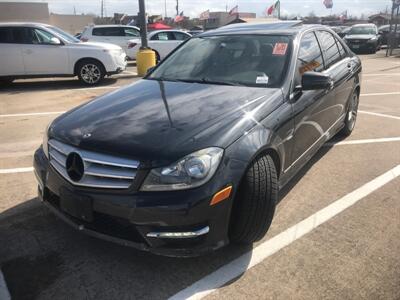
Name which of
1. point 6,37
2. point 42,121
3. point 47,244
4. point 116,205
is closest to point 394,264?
point 116,205

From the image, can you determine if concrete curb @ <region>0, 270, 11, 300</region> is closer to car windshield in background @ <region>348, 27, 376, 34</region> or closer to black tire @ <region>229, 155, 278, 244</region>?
black tire @ <region>229, 155, 278, 244</region>

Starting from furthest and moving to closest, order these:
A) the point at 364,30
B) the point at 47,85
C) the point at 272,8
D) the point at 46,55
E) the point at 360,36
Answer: the point at 272,8
the point at 364,30
the point at 360,36
the point at 47,85
the point at 46,55

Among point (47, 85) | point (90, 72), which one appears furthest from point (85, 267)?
point (47, 85)

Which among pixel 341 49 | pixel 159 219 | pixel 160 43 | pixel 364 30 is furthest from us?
pixel 364 30

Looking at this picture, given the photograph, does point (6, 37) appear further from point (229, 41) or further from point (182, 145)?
point (182, 145)

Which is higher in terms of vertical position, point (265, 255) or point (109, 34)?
point (109, 34)

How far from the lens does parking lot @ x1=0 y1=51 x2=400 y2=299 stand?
2.74 m

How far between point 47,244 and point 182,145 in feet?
4.74

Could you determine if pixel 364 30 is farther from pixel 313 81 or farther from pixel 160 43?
pixel 313 81

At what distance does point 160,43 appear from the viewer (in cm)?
1695

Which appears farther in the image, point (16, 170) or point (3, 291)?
point (16, 170)

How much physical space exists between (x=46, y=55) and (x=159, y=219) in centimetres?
978

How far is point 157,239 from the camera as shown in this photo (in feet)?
8.57

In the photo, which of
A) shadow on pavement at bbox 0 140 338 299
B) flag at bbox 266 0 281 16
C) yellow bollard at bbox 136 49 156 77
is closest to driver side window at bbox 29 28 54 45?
yellow bollard at bbox 136 49 156 77
